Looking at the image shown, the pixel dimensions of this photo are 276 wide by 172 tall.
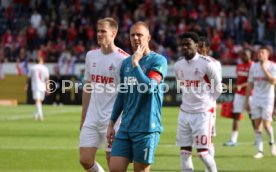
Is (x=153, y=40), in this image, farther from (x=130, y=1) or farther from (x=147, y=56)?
(x=147, y=56)

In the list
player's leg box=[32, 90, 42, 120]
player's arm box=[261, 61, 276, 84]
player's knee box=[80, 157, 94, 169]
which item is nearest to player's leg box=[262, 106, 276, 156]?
player's arm box=[261, 61, 276, 84]

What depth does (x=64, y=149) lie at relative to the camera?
18.8m

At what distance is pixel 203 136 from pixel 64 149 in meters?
6.49

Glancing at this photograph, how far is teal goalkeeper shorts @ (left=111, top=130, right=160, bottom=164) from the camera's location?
33.0ft

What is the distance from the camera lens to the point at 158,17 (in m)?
Answer: 42.0

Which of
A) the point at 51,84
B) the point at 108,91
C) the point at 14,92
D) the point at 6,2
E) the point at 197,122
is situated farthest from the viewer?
the point at 6,2

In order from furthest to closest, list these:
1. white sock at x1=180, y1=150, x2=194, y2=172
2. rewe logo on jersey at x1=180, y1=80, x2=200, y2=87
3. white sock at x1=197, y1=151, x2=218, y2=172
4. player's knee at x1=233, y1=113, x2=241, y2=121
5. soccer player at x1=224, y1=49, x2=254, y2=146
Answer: player's knee at x1=233, y1=113, x2=241, y2=121
soccer player at x1=224, y1=49, x2=254, y2=146
rewe logo on jersey at x1=180, y1=80, x2=200, y2=87
white sock at x1=180, y1=150, x2=194, y2=172
white sock at x1=197, y1=151, x2=218, y2=172

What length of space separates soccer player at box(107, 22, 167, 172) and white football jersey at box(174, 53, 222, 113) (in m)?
2.96

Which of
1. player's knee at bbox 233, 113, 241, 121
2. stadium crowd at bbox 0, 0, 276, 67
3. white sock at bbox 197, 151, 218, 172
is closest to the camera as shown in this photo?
white sock at bbox 197, 151, 218, 172

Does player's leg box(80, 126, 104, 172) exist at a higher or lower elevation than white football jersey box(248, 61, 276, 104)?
lower

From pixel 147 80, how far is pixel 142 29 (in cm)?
68

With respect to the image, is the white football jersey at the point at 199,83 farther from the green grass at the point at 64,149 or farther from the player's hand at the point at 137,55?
the player's hand at the point at 137,55

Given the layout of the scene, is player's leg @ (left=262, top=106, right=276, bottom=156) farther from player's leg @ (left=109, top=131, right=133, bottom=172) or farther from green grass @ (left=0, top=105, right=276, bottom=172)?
player's leg @ (left=109, top=131, right=133, bottom=172)

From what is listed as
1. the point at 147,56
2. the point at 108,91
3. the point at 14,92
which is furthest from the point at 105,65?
the point at 14,92
